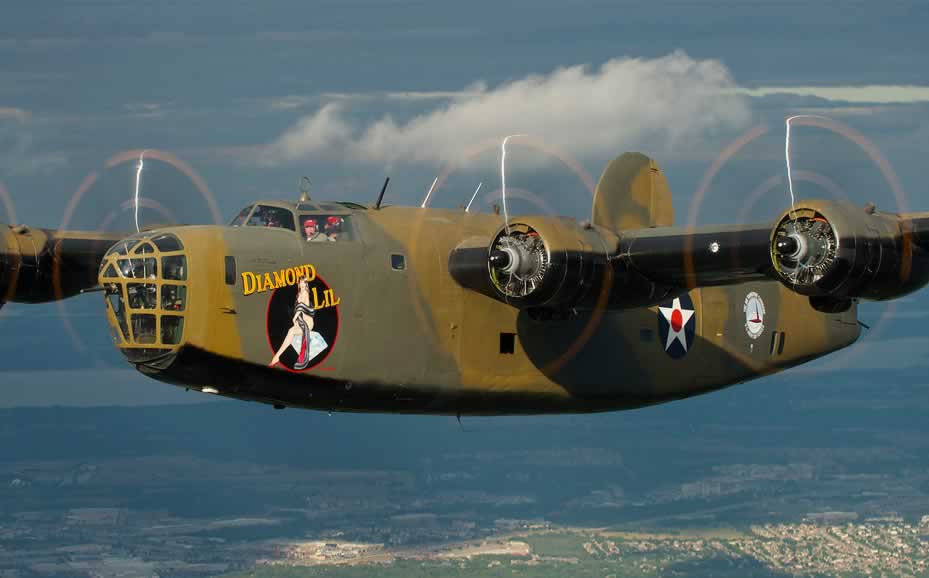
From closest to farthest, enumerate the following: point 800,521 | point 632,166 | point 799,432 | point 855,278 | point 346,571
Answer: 1. point 855,278
2. point 632,166
3. point 346,571
4. point 800,521
5. point 799,432

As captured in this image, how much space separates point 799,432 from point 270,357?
8904 centimetres

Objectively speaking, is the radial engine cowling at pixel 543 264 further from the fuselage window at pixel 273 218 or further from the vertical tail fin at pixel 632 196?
the fuselage window at pixel 273 218

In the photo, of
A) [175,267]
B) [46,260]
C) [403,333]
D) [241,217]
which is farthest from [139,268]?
[46,260]

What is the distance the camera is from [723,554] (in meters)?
73.9

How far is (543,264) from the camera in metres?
26.8

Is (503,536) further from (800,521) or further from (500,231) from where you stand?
(500,231)

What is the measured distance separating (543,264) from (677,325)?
5358mm

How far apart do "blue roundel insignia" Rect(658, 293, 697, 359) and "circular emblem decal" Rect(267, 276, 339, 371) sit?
280 inches

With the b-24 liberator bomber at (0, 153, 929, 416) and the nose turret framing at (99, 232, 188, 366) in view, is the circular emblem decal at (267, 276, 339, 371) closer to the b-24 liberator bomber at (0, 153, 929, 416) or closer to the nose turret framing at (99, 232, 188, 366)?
the b-24 liberator bomber at (0, 153, 929, 416)

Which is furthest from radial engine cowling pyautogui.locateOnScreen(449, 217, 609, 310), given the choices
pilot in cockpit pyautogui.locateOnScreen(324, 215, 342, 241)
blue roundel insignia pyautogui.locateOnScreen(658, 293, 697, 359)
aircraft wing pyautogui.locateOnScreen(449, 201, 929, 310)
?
blue roundel insignia pyautogui.locateOnScreen(658, 293, 697, 359)

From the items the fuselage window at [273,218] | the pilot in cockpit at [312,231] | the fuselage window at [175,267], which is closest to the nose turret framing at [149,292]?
the fuselage window at [175,267]

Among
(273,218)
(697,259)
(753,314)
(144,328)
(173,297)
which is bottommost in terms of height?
(144,328)

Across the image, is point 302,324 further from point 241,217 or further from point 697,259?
point 697,259

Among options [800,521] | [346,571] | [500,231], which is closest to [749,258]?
[500,231]
